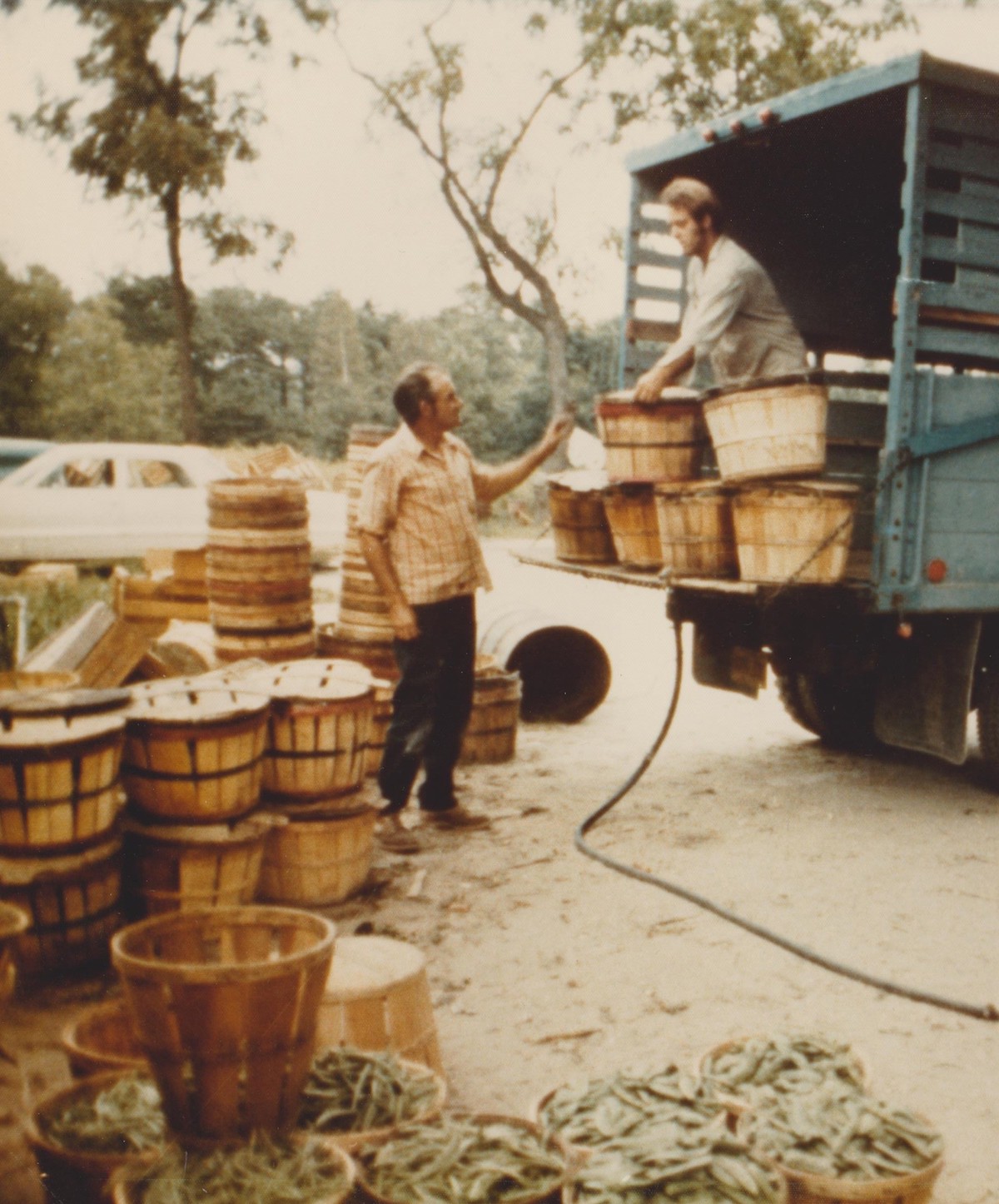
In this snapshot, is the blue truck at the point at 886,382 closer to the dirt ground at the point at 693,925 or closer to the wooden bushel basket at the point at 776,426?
the wooden bushel basket at the point at 776,426

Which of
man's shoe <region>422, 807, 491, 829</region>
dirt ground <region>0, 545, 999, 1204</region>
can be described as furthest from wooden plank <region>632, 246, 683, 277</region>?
man's shoe <region>422, 807, 491, 829</region>

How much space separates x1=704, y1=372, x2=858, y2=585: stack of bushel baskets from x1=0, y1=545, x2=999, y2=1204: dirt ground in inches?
58.7

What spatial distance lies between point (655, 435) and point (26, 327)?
10.0 metres

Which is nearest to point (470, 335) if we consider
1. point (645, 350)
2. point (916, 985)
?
point (645, 350)

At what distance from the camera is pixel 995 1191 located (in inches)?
119

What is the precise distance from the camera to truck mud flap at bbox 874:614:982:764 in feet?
21.2

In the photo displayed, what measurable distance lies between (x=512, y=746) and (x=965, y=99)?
4604mm

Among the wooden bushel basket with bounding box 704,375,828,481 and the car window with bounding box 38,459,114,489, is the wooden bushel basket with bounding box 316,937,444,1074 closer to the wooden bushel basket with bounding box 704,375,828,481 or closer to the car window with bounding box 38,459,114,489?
the wooden bushel basket with bounding box 704,375,828,481

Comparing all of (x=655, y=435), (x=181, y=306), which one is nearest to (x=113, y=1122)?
(x=655, y=435)

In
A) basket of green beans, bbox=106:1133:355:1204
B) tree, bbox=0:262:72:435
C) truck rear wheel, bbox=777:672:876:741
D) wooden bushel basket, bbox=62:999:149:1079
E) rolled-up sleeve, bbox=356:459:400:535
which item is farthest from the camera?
tree, bbox=0:262:72:435

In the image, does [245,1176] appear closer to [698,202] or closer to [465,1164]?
[465,1164]

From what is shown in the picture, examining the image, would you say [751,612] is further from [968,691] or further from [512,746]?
[512,746]

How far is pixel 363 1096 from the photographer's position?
9.25 ft

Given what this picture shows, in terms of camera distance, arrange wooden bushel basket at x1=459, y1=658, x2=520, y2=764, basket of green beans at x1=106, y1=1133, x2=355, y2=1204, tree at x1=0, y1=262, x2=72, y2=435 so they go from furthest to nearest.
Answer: tree at x1=0, y1=262, x2=72, y2=435, wooden bushel basket at x1=459, y1=658, x2=520, y2=764, basket of green beans at x1=106, y1=1133, x2=355, y2=1204
